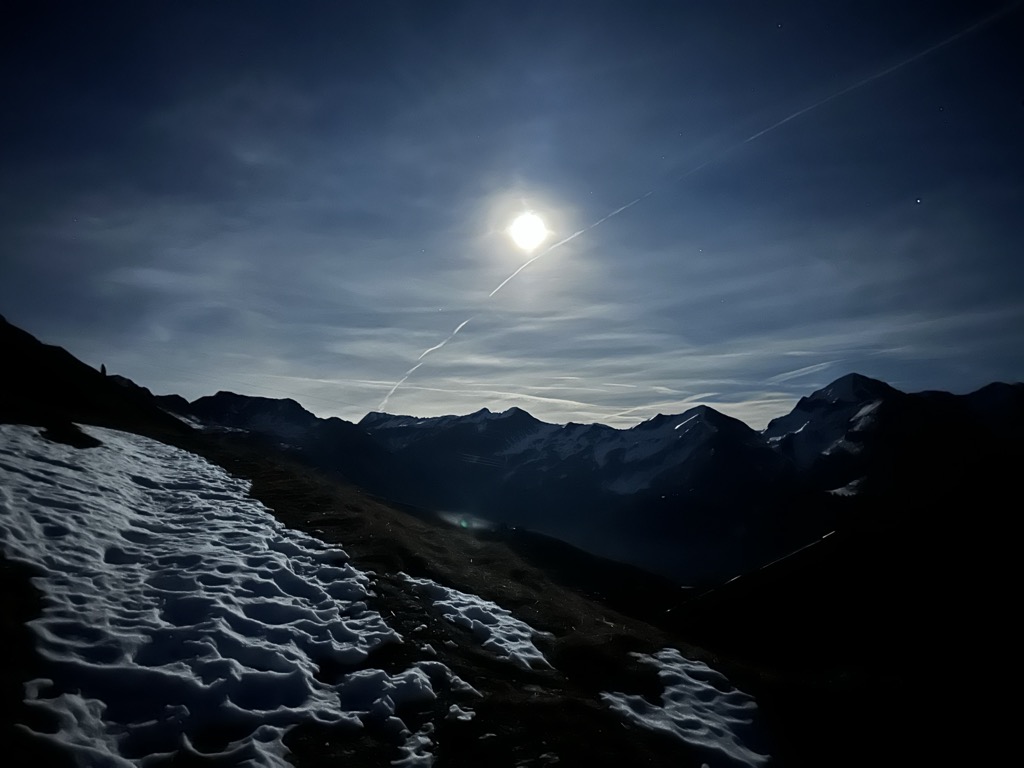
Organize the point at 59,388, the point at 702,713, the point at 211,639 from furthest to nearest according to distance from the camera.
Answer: the point at 59,388
the point at 702,713
the point at 211,639

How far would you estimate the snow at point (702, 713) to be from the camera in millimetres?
8344

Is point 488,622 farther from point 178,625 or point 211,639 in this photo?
point 178,625

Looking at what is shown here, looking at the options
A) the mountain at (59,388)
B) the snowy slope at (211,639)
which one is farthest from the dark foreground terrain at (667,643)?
the mountain at (59,388)

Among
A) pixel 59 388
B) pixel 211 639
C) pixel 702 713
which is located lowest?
pixel 702 713

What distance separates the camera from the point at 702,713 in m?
9.49

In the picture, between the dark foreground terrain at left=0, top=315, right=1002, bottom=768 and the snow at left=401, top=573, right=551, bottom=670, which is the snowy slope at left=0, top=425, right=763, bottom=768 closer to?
the snow at left=401, top=573, right=551, bottom=670

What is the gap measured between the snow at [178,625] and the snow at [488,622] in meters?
2.10

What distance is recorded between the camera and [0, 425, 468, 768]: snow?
6594 mm

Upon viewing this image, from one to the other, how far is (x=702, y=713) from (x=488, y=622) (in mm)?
5621

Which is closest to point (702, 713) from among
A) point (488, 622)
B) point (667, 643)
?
point (667, 643)

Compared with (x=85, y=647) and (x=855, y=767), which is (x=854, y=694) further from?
(x=85, y=647)

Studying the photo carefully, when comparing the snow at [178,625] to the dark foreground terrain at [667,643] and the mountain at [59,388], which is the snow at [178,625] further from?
the mountain at [59,388]

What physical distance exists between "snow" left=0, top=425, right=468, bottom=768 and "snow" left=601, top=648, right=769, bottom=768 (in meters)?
3.60

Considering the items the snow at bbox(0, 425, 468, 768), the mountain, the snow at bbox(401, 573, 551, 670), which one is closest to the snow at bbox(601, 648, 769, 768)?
the snow at bbox(401, 573, 551, 670)
